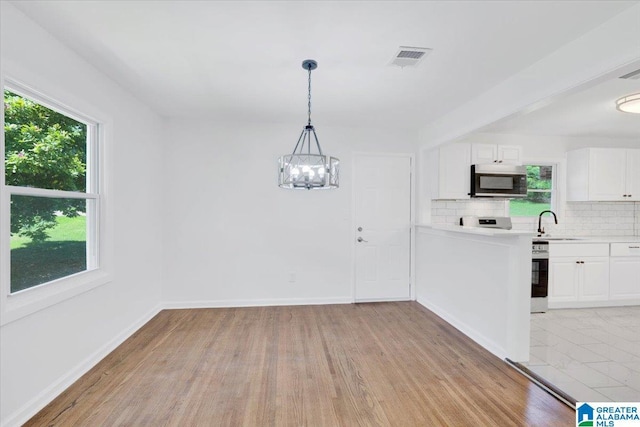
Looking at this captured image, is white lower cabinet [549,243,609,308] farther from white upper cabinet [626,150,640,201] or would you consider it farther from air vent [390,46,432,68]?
air vent [390,46,432,68]

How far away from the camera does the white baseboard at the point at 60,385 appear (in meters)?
1.96

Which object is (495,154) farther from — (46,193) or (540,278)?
(46,193)

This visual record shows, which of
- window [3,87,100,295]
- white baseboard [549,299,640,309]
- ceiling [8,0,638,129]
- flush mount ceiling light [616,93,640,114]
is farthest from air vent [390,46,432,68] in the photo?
white baseboard [549,299,640,309]

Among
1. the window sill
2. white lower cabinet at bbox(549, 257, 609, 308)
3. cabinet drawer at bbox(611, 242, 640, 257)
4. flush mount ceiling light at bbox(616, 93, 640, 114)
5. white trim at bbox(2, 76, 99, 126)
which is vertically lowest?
white lower cabinet at bbox(549, 257, 609, 308)

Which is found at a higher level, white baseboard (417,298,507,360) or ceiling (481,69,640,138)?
ceiling (481,69,640,138)

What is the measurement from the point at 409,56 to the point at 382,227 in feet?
8.56

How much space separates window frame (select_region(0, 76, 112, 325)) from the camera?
1.87m

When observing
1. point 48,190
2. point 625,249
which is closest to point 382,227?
point 625,249

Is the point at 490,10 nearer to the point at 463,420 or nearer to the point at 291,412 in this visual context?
the point at 463,420

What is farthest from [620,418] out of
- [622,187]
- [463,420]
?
[622,187]

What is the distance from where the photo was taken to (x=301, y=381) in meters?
2.49

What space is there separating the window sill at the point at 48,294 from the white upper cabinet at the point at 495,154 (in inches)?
181

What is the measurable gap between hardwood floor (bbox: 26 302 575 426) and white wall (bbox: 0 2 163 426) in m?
0.19

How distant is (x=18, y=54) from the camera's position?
6.44 feet
